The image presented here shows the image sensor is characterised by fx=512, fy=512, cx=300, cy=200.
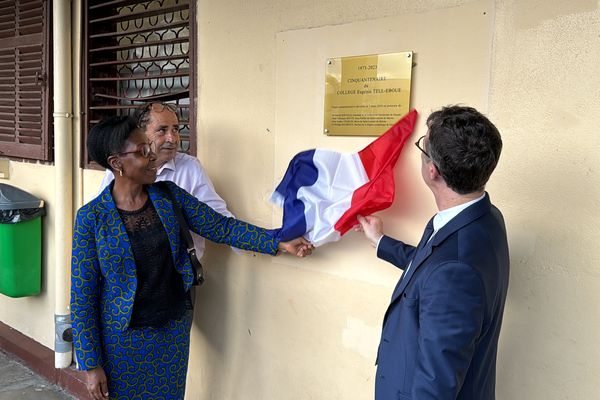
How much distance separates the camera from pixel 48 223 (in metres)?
4.11

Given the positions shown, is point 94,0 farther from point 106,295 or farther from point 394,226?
point 394,226

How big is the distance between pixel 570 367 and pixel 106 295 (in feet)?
6.18

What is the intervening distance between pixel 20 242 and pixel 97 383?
2190 mm

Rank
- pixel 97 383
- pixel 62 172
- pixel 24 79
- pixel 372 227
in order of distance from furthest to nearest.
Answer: pixel 24 79 < pixel 62 172 < pixel 97 383 < pixel 372 227

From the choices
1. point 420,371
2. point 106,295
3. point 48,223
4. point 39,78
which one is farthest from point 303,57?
point 48,223

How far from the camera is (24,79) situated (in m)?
4.11

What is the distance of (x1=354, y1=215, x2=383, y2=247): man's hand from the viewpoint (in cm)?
213

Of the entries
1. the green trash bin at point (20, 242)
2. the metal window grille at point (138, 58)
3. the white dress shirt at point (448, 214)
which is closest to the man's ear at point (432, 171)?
the white dress shirt at point (448, 214)

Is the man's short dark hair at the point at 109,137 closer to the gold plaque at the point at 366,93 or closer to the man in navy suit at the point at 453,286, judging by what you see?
the gold plaque at the point at 366,93

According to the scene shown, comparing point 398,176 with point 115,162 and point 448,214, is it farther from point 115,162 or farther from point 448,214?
point 115,162

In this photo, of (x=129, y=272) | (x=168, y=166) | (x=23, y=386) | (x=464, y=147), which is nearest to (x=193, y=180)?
(x=168, y=166)

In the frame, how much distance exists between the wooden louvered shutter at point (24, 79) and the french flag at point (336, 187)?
8.14 ft

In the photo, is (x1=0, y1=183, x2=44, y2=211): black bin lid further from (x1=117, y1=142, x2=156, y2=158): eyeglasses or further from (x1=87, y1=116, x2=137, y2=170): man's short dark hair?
(x1=117, y1=142, x2=156, y2=158): eyeglasses

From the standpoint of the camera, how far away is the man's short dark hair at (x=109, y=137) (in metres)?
2.23
